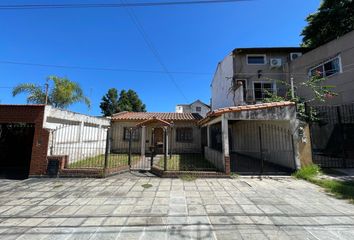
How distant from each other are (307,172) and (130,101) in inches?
1460

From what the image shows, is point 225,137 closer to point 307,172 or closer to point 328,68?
point 307,172

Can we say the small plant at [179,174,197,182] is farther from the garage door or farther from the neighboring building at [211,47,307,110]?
the neighboring building at [211,47,307,110]

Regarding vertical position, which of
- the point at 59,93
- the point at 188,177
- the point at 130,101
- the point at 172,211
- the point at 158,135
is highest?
the point at 130,101

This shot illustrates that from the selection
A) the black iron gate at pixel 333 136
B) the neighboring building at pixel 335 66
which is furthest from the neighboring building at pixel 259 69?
the black iron gate at pixel 333 136

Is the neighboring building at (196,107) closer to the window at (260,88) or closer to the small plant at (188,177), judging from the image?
the window at (260,88)

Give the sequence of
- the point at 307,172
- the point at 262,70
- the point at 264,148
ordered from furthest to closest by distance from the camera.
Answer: the point at 262,70
the point at 264,148
the point at 307,172

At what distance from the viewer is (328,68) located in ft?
45.6

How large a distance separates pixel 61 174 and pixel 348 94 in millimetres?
17300

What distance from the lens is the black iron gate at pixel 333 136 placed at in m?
9.46

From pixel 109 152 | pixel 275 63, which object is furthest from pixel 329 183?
pixel 275 63

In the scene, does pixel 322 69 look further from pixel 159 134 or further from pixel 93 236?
pixel 93 236

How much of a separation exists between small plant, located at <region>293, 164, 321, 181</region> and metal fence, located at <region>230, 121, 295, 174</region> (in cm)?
46

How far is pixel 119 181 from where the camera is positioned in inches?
291

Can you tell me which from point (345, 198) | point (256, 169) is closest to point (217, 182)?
point (256, 169)
